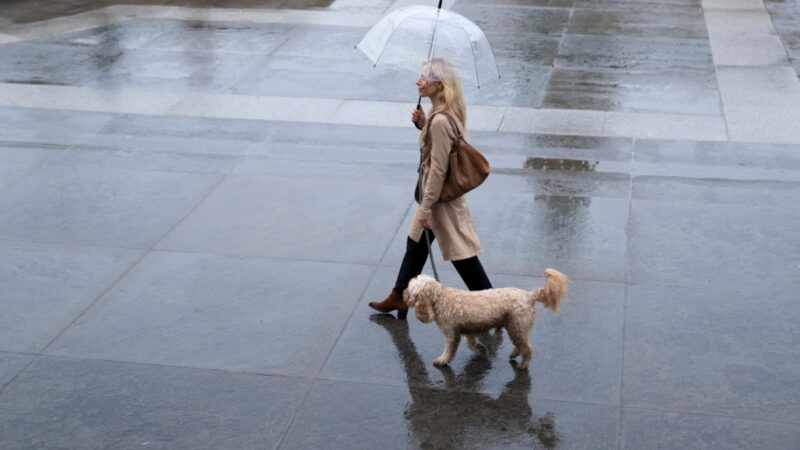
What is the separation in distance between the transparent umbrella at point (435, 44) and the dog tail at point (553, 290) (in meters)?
1.38

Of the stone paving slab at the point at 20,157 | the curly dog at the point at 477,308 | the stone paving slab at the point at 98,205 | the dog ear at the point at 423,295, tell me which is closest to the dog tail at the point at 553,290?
the curly dog at the point at 477,308

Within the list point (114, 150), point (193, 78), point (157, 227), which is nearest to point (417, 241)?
point (157, 227)

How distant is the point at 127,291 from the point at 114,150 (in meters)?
3.23

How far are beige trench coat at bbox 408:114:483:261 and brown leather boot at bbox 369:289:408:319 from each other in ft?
1.58

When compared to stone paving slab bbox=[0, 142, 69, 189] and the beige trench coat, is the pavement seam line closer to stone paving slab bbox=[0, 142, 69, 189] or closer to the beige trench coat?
the beige trench coat

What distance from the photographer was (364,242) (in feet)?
26.7

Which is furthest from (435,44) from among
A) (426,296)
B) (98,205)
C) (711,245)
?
(98,205)

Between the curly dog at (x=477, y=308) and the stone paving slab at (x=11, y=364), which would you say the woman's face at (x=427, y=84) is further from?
the stone paving slab at (x=11, y=364)

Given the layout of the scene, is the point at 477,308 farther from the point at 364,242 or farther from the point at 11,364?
the point at 11,364

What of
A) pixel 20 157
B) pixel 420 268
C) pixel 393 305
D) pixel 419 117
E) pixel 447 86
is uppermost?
pixel 447 86

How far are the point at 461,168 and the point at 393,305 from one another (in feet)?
3.79

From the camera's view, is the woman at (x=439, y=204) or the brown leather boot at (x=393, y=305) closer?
the woman at (x=439, y=204)

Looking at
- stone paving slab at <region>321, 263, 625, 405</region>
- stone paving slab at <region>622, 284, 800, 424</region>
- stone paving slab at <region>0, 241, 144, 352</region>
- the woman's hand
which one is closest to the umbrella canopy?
the woman's hand

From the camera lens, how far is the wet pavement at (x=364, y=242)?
5.87m
